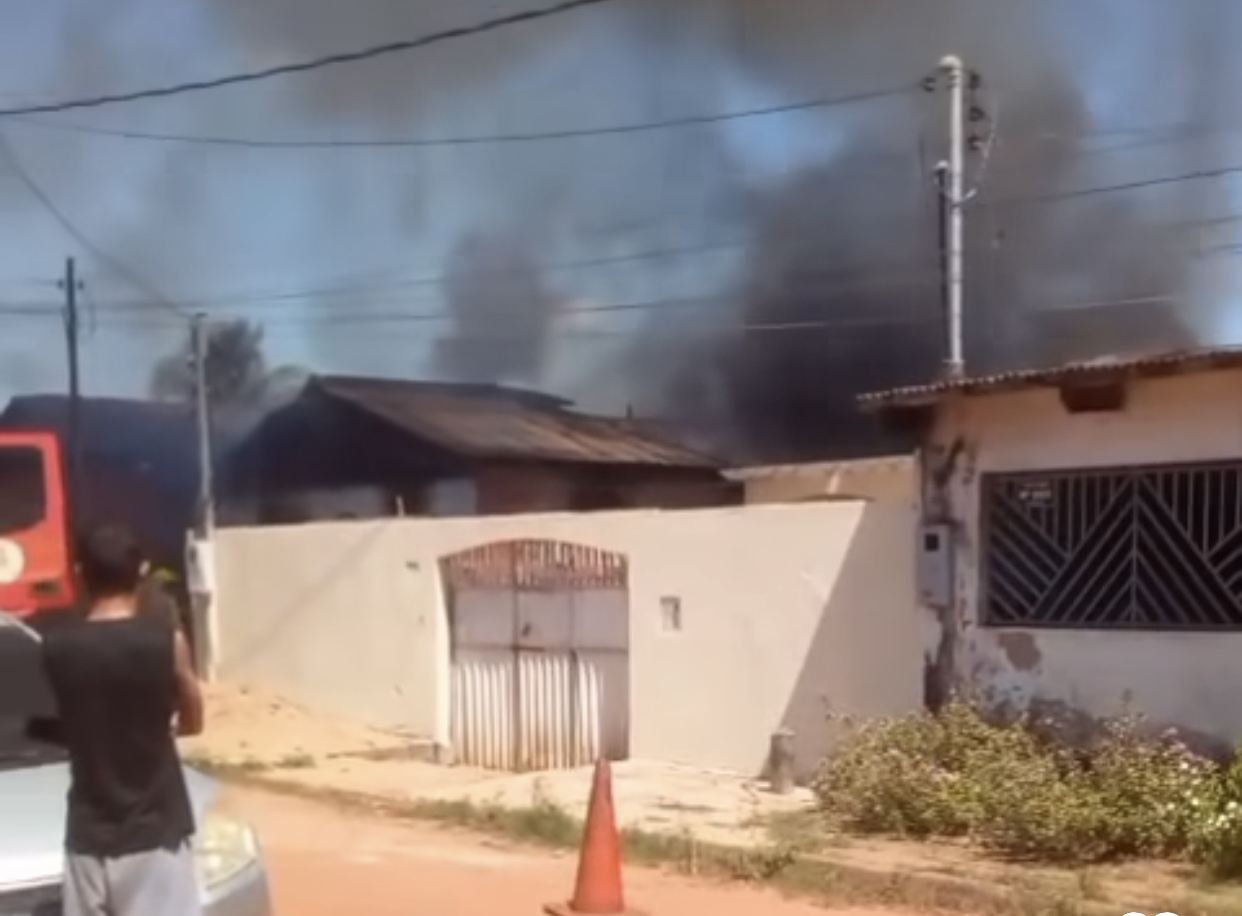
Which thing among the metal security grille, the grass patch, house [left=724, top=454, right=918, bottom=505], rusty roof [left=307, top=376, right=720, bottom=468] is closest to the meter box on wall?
the metal security grille

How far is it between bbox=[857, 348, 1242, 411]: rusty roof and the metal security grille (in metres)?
0.58

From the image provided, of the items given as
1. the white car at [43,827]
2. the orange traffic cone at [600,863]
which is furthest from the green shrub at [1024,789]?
the white car at [43,827]

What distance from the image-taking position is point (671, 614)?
1510 cm

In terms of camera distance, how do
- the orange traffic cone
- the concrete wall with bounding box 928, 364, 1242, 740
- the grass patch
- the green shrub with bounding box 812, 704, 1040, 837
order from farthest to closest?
the concrete wall with bounding box 928, 364, 1242, 740 < the green shrub with bounding box 812, 704, 1040, 837 < the grass patch < the orange traffic cone

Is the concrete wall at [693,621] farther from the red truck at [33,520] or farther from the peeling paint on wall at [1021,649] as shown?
the red truck at [33,520]

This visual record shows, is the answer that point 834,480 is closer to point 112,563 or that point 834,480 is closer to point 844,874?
point 844,874

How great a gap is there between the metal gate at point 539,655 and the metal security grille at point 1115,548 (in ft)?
13.4

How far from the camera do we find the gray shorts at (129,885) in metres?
5.26

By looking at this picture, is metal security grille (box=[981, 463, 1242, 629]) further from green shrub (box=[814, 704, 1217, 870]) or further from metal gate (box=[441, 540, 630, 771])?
metal gate (box=[441, 540, 630, 771])

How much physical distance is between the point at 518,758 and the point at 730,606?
2857 millimetres

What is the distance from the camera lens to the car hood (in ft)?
18.2

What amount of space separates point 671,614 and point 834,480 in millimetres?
5718

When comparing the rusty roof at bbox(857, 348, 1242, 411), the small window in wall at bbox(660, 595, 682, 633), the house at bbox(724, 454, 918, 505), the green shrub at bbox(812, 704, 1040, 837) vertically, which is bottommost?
the green shrub at bbox(812, 704, 1040, 837)

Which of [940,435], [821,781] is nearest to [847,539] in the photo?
[940,435]
